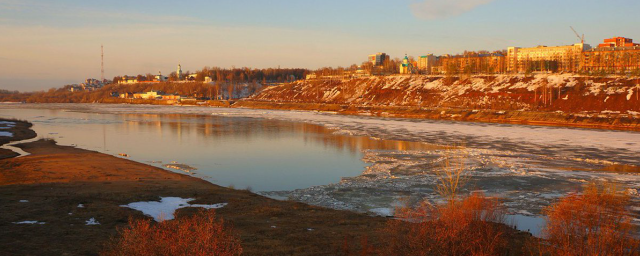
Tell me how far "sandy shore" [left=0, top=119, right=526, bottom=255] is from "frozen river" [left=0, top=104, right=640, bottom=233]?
8.11 feet

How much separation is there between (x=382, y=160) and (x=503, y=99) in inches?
2360

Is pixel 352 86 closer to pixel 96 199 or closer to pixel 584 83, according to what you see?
pixel 584 83

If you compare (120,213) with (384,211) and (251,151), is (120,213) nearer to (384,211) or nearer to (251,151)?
(384,211)

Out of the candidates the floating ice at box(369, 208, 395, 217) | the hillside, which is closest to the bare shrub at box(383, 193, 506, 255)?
the floating ice at box(369, 208, 395, 217)

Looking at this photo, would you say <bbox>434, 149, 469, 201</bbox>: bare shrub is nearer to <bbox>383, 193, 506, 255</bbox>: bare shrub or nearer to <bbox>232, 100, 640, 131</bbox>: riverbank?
<bbox>383, 193, 506, 255</bbox>: bare shrub

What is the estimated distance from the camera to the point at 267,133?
5178cm

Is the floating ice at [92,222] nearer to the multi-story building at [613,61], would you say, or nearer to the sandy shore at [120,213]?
the sandy shore at [120,213]

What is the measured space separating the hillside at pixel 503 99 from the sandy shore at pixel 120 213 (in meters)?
54.1

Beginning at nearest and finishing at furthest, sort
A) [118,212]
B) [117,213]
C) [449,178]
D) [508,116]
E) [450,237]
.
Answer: [450,237], [117,213], [118,212], [449,178], [508,116]

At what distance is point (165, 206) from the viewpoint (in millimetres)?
17547

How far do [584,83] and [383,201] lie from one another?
75.0 meters

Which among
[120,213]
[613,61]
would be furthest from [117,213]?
[613,61]

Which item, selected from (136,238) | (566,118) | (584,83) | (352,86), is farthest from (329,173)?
(352,86)

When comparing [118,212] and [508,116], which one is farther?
[508,116]
